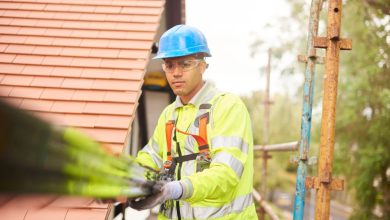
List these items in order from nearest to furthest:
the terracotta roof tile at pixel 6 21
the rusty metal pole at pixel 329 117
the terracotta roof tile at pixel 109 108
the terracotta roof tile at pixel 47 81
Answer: the rusty metal pole at pixel 329 117 < the terracotta roof tile at pixel 109 108 < the terracotta roof tile at pixel 47 81 < the terracotta roof tile at pixel 6 21

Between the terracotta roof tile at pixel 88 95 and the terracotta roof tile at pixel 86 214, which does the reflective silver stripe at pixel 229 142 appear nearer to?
the terracotta roof tile at pixel 86 214

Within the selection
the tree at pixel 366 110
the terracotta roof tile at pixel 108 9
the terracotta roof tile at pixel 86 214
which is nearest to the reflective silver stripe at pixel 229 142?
the terracotta roof tile at pixel 86 214

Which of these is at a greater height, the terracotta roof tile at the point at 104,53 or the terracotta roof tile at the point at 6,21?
the terracotta roof tile at the point at 6,21

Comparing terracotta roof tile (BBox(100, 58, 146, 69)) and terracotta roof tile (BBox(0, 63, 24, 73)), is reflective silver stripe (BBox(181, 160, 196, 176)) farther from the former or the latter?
terracotta roof tile (BBox(0, 63, 24, 73))

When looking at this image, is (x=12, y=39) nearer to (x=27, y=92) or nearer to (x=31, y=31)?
(x=31, y=31)

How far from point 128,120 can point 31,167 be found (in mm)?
2764

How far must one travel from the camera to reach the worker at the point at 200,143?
2.12 meters

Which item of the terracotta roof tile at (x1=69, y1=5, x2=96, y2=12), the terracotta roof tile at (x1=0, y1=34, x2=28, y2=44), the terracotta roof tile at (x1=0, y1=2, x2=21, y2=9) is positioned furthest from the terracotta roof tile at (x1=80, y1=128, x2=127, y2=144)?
the terracotta roof tile at (x1=0, y1=2, x2=21, y2=9)

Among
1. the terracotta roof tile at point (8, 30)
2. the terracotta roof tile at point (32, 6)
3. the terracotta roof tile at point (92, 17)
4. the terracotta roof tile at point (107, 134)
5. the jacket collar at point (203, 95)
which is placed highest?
the terracotta roof tile at point (32, 6)

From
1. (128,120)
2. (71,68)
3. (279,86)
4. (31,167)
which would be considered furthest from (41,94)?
(279,86)

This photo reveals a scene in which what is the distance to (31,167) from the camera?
812 millimetres

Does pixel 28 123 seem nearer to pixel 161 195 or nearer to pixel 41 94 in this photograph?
pixel 161 195

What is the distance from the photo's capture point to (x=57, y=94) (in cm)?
382

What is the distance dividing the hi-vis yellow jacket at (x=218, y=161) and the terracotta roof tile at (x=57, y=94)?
5.30 feet
